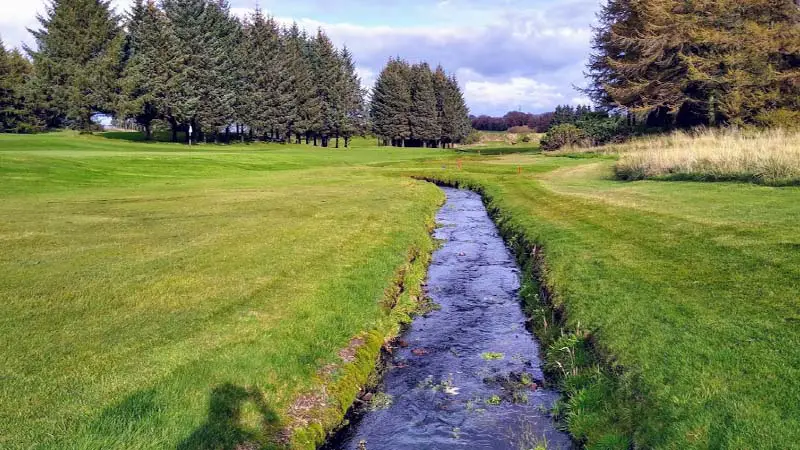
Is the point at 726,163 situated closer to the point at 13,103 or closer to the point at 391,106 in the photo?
the point at 391,106

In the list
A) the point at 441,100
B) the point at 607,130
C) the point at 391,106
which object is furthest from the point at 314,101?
the point at 607,130

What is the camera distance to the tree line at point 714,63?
5478 cm

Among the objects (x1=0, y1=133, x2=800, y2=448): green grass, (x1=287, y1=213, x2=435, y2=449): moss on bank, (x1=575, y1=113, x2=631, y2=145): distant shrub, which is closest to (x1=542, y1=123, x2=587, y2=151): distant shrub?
(x1=575, y1=113, x2=631, y2=145): distant shrub

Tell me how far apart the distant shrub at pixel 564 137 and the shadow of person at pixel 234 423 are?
68.2m

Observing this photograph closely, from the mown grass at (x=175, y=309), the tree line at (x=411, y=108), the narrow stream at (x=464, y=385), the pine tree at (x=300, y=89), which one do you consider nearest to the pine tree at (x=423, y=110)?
the tree line at (x=411, y=108)

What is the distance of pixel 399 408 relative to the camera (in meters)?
9.52

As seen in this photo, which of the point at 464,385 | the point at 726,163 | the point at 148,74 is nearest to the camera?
the point at 464,385

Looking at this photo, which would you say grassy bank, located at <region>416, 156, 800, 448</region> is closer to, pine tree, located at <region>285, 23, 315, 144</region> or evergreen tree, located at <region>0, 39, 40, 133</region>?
pine tree, located at <region>285, 23, 315, 144</region>

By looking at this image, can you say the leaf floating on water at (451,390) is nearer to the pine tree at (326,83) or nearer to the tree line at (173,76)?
the tree line at (173,76)

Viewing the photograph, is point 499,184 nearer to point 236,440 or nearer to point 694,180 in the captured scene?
point 694,180

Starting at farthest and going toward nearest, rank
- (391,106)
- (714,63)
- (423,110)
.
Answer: (423,110)
(391,106)
(714,63)

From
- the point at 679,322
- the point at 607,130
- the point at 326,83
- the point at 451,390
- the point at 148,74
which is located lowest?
the point at 451,390

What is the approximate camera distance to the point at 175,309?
10.7 metres

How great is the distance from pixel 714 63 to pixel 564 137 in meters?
20.7
